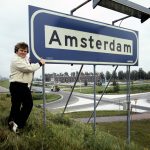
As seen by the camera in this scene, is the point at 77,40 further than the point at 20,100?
Yes

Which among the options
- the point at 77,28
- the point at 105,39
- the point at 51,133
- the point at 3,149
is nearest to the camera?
the point at 3,149

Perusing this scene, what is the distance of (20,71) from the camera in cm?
392

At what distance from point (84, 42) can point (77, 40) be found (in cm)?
14

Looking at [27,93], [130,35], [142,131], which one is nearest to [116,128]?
[142,131]

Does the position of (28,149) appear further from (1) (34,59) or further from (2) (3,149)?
(1) (34,59)

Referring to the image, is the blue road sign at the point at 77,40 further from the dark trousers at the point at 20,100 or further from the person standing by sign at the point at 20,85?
the dark trousers at the point at 20,100

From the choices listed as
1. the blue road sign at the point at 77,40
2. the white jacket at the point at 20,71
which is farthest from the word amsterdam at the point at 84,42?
the white jacket at the point at 20,71

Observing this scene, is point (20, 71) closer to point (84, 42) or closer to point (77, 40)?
point (77, 40)

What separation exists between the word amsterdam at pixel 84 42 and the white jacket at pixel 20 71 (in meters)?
0.38

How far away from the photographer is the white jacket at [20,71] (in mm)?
3838

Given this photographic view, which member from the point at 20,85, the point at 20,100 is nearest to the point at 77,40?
the point at 20,85

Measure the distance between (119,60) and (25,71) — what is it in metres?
1.71

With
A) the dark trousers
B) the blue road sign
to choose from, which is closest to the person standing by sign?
the dark trousers

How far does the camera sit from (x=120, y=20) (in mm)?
5043
